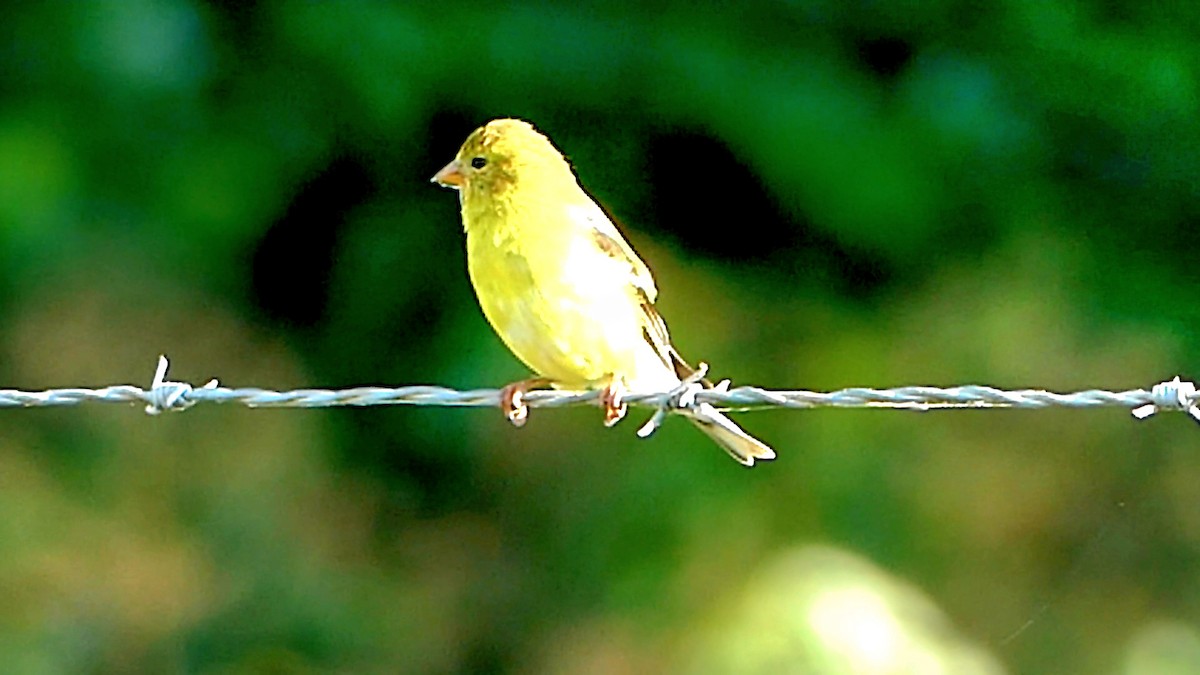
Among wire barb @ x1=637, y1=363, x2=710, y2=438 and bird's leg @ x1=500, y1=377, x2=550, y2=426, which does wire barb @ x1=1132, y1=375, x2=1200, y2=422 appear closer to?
wire barb @ x1=637, y1=363, x2=710, y2=438

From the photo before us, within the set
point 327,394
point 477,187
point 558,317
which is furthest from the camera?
point 477,187

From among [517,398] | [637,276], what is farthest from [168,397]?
[637,276]

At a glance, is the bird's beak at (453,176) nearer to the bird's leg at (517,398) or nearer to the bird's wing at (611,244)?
the bird's wing at (611,244)

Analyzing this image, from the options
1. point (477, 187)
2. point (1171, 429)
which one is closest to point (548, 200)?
point (477, 187)

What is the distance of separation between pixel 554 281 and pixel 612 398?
0.23 m

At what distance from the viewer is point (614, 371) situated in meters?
3.57

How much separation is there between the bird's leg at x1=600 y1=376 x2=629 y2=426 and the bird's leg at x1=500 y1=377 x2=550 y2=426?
A: 0.13 meters

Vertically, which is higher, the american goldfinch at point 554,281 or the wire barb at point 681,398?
the american goldfinch at point 554,281

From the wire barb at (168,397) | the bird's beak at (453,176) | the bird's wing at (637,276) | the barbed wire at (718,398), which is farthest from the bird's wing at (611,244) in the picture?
the wire barb at (168,397)

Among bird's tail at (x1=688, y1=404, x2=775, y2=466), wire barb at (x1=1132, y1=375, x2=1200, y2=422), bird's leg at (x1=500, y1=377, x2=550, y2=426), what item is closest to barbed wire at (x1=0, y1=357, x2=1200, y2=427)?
wire barb at (x1=1132, y1=375, x2=1200, y2=422)

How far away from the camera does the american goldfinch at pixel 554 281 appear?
11.3 ft

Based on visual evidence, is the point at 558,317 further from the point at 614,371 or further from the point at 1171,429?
the point at 1171,429

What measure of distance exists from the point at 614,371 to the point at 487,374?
1.66m

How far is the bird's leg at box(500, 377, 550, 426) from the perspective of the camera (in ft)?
11.0
